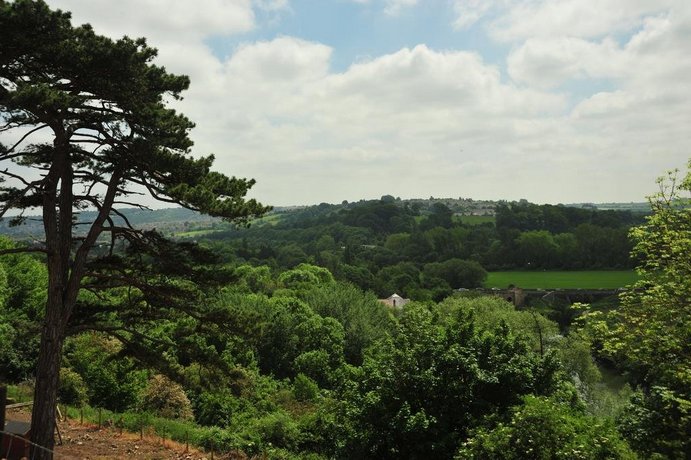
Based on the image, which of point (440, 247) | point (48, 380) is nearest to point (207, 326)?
point (48, 380)

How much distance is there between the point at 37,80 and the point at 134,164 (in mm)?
2302

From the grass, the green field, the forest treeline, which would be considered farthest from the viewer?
the grass

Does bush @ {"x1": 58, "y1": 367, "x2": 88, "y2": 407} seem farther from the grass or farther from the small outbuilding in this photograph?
the grass

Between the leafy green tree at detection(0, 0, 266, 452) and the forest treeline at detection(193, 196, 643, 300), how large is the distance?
2553 inches

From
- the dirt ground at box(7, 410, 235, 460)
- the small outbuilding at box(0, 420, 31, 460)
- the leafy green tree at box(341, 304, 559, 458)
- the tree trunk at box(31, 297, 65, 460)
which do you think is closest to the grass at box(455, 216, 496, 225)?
the leafy green tree at box(341, 304, 559, 458)

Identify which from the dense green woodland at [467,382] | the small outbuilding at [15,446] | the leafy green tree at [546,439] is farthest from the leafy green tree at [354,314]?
the small outbuilding at [15,446]

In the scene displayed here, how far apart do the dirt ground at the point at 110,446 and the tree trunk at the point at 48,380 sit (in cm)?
342

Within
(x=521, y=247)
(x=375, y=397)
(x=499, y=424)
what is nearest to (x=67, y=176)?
(x=375, y=397)

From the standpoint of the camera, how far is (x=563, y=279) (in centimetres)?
8950

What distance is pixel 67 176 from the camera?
34.9ft

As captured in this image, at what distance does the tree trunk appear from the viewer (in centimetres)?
986

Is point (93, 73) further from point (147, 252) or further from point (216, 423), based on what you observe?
point (216, 423)

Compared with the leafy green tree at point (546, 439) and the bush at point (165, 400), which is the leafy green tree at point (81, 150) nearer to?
the leafy green tree at point (546, 439)

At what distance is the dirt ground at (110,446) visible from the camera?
13469mm
